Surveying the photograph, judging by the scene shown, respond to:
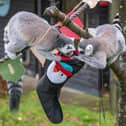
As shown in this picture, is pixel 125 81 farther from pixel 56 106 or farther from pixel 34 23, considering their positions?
pixel 34 23

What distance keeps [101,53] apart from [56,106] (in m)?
0.39

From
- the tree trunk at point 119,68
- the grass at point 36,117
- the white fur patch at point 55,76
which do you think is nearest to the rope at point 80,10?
the tree trunk at point 119,68

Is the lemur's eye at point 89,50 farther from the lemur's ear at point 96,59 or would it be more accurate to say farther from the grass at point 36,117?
the grass at point 36,117

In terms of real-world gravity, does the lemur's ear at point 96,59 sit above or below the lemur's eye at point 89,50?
below

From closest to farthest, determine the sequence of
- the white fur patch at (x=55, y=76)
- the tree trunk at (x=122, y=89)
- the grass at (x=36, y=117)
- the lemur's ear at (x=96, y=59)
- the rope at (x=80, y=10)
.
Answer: the lemur's ear at (x=96, y=59) < the rope at (x=80, y=10) < the white fur patch at (x=55, y=76) < the tree trunk at (x=122, y=89) < the grass at (x=36, y=117)

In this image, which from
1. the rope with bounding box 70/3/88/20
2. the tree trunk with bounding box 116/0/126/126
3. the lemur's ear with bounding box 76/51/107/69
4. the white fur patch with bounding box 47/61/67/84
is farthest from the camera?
the tree trunk with bounding box 116/0/126/126

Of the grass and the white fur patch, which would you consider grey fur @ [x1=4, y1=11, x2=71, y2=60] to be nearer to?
the white fur patch

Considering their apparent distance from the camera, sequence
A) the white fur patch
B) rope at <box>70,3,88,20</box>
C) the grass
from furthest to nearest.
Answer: the grass
the white fur patch
rope at <box>70,3,88,20</box>

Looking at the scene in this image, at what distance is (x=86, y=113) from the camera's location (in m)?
5.33

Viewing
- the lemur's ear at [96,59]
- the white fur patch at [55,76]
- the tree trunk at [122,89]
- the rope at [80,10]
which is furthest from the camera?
the tree trunk at [122,89]

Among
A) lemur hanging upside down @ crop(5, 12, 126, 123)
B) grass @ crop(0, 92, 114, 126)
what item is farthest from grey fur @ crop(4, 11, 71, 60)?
grass @ crop(0, 92, 114, 126)

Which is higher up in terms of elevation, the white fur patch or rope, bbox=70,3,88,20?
rope, bbox=70,3,88,20

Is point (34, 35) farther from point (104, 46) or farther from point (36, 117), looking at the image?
point (36, 117)

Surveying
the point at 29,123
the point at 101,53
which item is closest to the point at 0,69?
the point at 101,53
